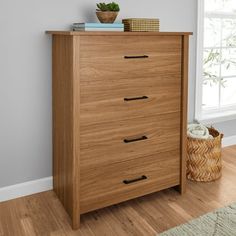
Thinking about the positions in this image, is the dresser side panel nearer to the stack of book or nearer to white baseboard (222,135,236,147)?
the stack of book

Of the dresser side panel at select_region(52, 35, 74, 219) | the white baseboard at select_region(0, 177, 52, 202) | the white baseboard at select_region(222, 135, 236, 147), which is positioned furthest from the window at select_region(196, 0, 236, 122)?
the white baseboard at select_region(0, 177, 52, 202)

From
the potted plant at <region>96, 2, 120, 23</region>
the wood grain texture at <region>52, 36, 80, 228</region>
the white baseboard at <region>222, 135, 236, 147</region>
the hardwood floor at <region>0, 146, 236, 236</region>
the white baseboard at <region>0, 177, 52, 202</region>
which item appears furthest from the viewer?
the white baseboard at <region>222, 135, 236, 147</region>

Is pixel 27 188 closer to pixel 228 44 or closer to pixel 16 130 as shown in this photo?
pixel 16 130

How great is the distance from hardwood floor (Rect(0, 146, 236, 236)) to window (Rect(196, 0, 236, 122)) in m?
0.88

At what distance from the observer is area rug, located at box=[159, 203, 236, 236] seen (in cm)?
181

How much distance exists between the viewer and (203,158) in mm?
2443

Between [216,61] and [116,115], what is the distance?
5.04 feet

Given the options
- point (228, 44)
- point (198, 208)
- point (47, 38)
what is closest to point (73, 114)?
point (47, 38)

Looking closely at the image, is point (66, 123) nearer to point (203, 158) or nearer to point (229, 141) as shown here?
point (203, 158)

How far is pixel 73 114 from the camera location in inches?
69.4

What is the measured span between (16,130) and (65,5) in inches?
35.6

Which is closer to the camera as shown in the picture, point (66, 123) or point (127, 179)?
point (66, 123)

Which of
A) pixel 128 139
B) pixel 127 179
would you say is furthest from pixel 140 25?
pixel 127 179

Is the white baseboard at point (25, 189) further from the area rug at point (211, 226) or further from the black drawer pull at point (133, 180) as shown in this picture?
the area rug at point (211, 226)
